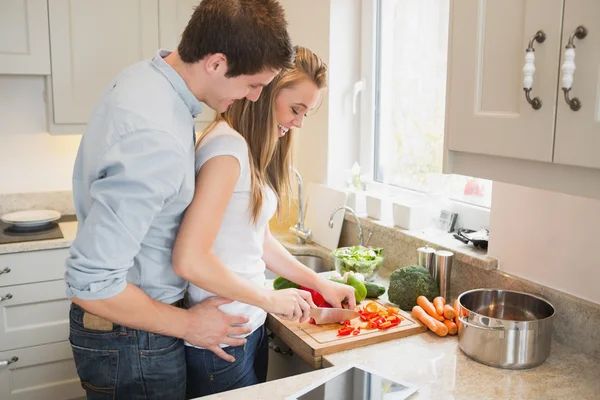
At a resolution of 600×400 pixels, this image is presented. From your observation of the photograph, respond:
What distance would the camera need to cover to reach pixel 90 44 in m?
2.70

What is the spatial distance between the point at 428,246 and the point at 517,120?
912 mm

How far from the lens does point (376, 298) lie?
193 cm

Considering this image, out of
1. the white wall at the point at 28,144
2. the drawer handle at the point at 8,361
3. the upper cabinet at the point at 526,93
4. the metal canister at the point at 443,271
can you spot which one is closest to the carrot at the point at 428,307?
the metal canister at the point at 443,271

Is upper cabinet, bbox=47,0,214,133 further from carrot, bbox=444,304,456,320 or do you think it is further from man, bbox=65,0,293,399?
carrot, bbox=444,304,456,320

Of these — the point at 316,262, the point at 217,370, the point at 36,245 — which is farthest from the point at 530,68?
the point at 36,245

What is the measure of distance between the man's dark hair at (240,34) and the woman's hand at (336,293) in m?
0.77

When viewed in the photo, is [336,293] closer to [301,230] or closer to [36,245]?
[301,230]

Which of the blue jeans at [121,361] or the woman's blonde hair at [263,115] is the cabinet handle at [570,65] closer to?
the woman's blonde hair at [263,115]

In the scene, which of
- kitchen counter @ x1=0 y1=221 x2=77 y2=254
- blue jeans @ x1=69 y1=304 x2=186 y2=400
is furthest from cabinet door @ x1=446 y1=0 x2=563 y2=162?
kitchen counter @ x1=0 y1=221 x2=77 y2=254

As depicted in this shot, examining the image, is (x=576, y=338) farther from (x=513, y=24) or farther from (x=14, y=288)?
(x=14, y=288)

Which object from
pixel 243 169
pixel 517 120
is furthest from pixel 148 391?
Answer: pixel 517 120

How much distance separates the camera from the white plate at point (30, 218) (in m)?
2.67

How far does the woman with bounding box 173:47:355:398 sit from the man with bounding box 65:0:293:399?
79mm

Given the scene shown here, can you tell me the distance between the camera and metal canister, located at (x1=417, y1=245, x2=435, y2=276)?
1.87m
